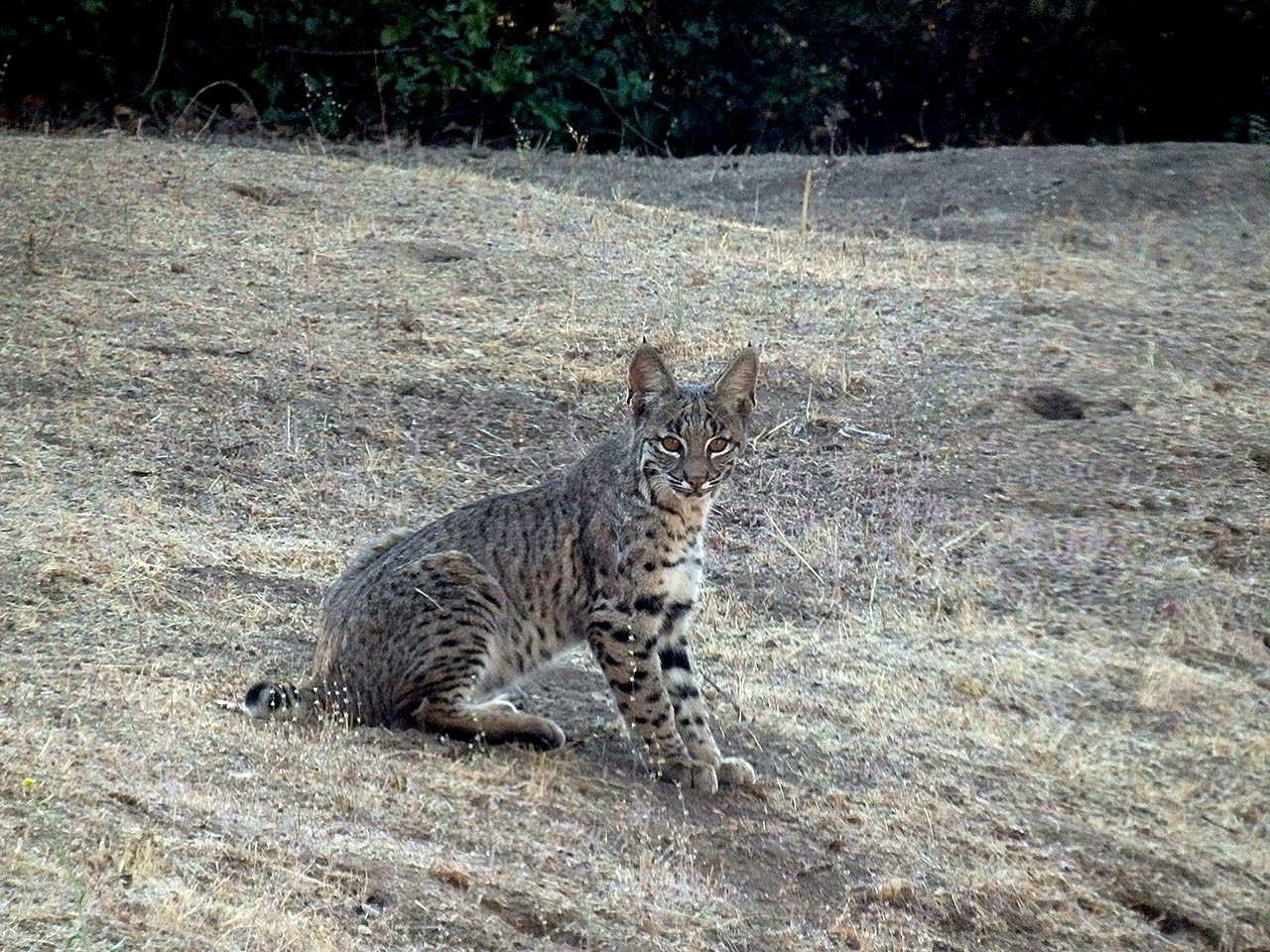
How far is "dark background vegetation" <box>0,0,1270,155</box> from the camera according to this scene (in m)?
14.6

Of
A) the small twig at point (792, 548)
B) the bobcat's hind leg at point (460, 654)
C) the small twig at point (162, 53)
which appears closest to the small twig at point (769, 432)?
the small twig at point (792, 548)

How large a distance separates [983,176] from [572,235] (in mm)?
3989

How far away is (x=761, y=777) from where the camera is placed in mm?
6266

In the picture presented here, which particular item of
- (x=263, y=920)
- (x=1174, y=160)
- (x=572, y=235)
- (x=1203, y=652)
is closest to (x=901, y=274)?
(x=572, y=235)

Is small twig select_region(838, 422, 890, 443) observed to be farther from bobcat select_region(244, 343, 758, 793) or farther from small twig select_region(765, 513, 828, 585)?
bobcat select_region(244, 343, 758, 793)

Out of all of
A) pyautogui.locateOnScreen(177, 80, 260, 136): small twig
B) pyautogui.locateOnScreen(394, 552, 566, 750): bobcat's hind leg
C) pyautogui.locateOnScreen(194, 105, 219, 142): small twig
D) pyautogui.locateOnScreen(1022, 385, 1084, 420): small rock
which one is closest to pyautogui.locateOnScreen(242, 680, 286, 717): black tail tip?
pyautogui.locateOnScreen(394, 552, 566, 750): bobcat's hind leg

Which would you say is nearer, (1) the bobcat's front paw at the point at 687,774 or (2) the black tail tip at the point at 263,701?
(2) the black tail tip at the point at 263,701

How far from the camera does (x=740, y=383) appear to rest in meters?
6.51

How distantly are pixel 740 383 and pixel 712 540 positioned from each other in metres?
2.18

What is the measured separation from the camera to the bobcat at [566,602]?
19.8 ft

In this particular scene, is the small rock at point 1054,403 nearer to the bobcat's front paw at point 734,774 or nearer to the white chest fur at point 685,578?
the white chest fur at point 685,578

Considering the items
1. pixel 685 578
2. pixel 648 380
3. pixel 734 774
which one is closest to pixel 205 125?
pixel 648 380

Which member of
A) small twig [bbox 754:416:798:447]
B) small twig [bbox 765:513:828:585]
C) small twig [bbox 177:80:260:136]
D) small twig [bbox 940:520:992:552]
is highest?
small twig [bbox 177:80:260:136]

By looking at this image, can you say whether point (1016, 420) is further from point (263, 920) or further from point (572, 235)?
point (263, 920)
